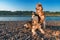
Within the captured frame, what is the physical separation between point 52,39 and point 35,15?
366 cm

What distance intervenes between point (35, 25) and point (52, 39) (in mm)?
2497

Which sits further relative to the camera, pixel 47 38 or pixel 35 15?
pixel 35 15

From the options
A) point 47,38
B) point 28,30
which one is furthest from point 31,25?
point 47,38

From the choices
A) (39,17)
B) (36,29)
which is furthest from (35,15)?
(36,29)

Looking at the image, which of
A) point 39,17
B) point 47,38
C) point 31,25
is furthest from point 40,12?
point 47,38

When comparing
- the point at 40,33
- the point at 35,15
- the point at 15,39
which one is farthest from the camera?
the point at 35,15

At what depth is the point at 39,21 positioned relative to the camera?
14.9 metres

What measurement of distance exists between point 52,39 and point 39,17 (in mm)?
3910

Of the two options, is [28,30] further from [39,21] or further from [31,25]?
[39,21]

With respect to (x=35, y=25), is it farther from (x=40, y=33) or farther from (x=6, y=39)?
(x=6, y=39)

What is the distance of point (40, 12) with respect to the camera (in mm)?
15070

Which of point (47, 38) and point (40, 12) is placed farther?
point (40, 12)

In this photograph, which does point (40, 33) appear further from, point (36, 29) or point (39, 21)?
point (39, 21)

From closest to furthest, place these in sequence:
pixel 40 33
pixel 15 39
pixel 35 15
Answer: pixel 15 39 < pixel 40 33 < pixel 35 15
